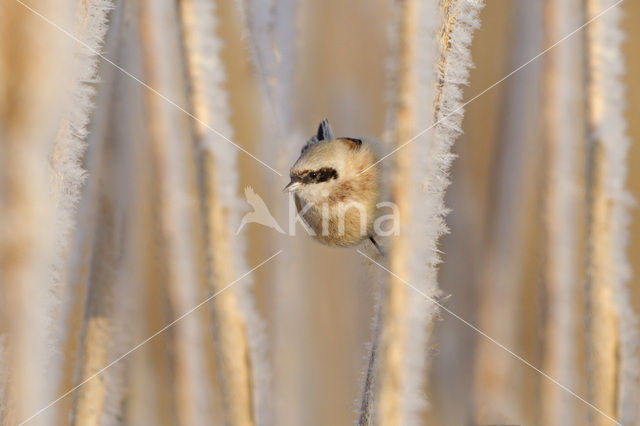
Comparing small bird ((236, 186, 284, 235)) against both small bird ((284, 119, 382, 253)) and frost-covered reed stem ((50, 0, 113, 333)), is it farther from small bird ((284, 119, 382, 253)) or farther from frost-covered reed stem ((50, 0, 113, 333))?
frost-covered reed stem ((50, 0, 113, 333))

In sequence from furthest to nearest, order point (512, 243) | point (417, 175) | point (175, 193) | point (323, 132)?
point (323, 132)
point (512, 243)
point (175, 193)
point (417, 175)

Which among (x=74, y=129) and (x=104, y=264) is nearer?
(x=74, y=129)

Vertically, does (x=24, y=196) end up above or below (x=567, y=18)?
below

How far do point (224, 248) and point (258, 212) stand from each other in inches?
12.8

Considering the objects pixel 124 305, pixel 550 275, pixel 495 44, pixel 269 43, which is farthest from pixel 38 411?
pixel 495 44

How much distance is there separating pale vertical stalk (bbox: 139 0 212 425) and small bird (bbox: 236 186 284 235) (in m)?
0.18

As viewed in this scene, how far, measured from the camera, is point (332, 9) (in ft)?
3.33

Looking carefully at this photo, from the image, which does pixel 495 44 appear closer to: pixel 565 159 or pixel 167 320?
pixel 565 159

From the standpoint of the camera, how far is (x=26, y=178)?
67 cm

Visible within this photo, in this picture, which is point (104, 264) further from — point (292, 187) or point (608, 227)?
point (608, 227)

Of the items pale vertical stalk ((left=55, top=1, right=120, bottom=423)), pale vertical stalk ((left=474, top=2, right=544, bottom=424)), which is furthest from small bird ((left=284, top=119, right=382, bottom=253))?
pale vertical stalk ((left=55, top=1, right=120, bottom=423))

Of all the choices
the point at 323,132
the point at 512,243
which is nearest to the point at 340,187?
the point at 323,132

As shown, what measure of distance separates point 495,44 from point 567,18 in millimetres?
149

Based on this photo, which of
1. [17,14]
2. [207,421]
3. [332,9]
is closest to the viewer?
[17,14]
